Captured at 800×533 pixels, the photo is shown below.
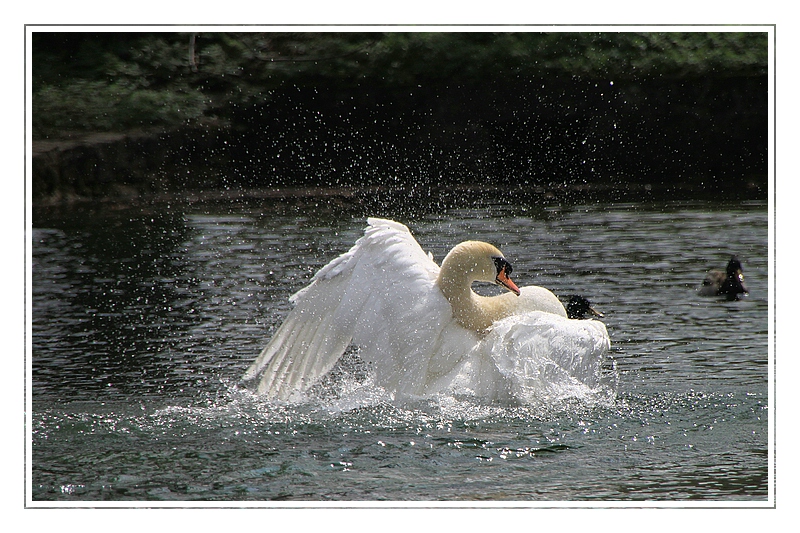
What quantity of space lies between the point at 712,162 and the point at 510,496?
12.0 meters

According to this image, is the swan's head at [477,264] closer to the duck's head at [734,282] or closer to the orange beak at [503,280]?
the orange beak at [503,280]

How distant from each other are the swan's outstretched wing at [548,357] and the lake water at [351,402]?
0.60ft

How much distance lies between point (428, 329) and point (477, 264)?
474mm

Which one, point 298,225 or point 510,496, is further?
point 298,225

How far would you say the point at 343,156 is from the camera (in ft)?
53.0

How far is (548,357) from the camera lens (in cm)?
479

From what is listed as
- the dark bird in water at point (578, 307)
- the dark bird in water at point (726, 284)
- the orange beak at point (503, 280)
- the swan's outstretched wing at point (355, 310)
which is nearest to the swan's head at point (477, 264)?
Result: the orange beak at point (503, 280)

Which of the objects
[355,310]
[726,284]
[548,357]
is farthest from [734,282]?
[355,310]

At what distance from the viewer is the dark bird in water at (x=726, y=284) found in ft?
25.1

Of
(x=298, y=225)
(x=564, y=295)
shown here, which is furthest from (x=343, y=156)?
(x=564, y=295)

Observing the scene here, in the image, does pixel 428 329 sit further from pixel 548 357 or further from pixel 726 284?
pixel 726 284

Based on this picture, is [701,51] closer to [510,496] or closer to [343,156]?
[343,156]

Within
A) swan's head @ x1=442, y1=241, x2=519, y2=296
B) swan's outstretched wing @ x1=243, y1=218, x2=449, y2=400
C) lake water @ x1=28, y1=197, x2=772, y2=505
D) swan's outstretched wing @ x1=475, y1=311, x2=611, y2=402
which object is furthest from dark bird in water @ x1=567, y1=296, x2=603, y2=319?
swan's outstretched wing @ x1=475, y1=311, x2=611, y2=402

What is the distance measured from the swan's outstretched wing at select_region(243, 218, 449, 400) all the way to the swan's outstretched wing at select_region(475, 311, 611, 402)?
0.47 meters
